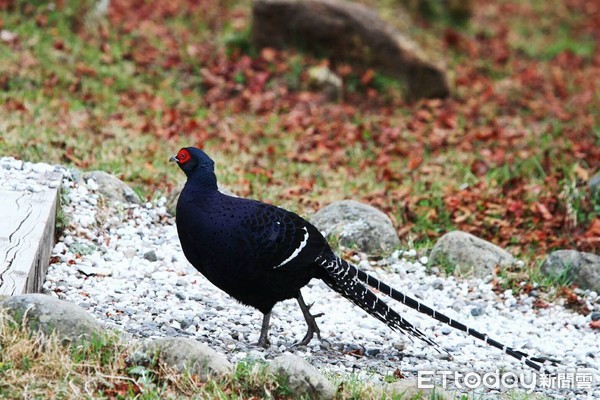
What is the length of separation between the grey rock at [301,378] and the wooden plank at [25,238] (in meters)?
1.31

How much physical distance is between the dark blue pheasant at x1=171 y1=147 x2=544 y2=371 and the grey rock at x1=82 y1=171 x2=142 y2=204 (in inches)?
74.3

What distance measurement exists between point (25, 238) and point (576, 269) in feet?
12.2

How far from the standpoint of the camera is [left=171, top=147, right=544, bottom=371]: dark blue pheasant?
4418 millimetres

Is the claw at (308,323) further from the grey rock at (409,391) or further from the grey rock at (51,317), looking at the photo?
the grey rock at (51,317)

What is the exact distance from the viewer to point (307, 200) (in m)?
7.37

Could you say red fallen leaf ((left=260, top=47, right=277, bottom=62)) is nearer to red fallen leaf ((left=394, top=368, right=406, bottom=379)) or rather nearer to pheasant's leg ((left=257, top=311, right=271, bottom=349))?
pheasant's leg ((left=257, top=311, right=271, bottom=349))

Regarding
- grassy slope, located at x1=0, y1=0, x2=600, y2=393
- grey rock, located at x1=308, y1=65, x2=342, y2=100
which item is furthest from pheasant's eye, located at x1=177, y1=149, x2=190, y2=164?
grey rock, located at x1=308, y1=65, x2=342, y2=100

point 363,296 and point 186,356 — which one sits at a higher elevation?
point 363,296

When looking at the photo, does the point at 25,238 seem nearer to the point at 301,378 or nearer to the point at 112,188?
the point at 112,188

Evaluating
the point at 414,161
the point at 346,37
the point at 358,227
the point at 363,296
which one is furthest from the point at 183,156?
the point at 346,37

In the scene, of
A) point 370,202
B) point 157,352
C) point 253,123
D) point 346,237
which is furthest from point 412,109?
point 157,352

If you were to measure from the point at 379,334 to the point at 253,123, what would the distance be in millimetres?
4638

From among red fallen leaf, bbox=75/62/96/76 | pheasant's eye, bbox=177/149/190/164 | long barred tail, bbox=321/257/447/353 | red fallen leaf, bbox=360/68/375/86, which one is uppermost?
red fallen leaf, bbox=360/68/375/86

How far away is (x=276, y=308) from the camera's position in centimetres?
565
